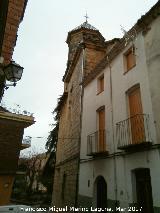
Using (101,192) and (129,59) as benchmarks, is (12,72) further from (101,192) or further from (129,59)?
(101,192)

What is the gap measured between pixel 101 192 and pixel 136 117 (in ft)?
14.4

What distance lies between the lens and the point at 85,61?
16.4 metres

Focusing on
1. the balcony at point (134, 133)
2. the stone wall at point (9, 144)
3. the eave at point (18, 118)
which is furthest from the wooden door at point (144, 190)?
the eave at point (18, 118)

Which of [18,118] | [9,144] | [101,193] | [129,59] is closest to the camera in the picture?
[129,59]

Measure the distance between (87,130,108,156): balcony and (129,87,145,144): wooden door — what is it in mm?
2125

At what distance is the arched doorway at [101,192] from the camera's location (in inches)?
433

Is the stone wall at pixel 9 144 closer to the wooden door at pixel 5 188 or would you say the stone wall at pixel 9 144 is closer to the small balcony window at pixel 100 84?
the wooden door at pixel 5 188

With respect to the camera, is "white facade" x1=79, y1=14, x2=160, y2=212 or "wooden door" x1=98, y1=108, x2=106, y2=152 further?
"wooden door" x1=98, y1=108, x2=106, y2=152

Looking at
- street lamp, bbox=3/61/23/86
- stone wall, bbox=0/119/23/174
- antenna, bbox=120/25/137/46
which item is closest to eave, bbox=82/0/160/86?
antenna, bbox=120/25/137/46

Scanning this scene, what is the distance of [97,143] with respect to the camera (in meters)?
11.7

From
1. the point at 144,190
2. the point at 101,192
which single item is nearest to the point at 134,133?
the point at 144,190

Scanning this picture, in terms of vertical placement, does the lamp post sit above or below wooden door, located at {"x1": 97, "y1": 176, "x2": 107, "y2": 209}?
above

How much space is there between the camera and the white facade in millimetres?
8367

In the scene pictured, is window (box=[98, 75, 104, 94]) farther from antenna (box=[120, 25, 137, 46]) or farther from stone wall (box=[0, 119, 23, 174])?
stone wall (box=[0, 119, 23, 174])
